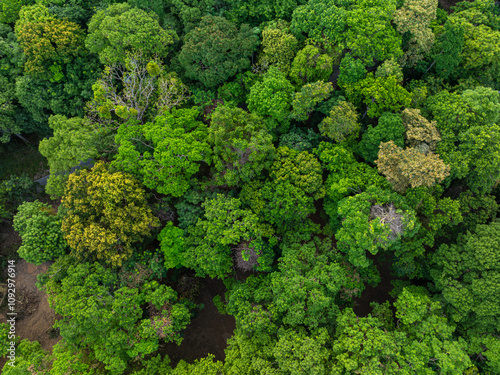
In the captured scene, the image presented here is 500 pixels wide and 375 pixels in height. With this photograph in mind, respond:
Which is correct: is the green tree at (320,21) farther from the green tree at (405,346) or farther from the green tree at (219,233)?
the green tree at (405,346)

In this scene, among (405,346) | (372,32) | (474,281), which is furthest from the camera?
(372,32)

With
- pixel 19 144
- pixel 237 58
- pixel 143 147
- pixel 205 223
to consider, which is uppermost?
pixel 237 58

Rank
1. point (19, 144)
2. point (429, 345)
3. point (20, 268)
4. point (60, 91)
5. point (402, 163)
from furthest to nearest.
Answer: point (19, 144) → point (20, 268) → point (60, 91) → point (402, 163) → point (429, 345)

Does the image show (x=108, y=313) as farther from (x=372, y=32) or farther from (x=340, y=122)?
(x=372, y=32)

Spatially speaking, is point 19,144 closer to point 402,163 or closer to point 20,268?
point 20,268

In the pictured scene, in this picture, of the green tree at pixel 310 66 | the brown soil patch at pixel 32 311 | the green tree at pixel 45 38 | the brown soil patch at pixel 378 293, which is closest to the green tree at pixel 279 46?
the green tree at pixel 310 66

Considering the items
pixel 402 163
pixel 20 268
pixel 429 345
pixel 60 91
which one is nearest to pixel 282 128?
pixel 402 163

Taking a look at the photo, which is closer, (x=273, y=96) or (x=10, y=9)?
(x=273, y=96)

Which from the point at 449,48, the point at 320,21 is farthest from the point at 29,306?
the point at 449,48

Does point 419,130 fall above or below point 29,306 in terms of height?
above
